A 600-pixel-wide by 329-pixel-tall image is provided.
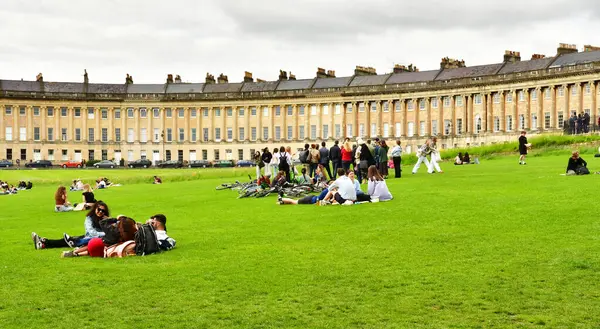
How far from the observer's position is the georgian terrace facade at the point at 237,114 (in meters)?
97.6

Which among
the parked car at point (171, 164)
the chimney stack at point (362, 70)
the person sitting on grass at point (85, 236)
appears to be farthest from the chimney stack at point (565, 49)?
the person sitting on grass at point (85, 236)

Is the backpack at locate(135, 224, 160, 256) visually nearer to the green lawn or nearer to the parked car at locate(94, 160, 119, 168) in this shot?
the green lawn

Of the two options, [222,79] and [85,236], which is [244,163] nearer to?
[222,79]

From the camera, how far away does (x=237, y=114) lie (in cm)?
11462

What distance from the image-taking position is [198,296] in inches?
474

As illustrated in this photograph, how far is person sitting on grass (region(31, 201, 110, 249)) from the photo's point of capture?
17094 millimetres

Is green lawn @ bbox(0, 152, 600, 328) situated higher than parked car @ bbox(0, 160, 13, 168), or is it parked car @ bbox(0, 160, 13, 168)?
parked car @ bbox(0, 160, 13, 168)

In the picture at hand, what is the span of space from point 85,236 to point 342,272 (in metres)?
6.58

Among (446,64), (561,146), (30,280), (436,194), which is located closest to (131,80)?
(446,64)

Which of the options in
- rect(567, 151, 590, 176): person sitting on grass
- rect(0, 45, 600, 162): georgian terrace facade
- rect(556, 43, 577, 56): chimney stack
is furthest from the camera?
rect(0, 45, 600, 162): georgian terrace facade

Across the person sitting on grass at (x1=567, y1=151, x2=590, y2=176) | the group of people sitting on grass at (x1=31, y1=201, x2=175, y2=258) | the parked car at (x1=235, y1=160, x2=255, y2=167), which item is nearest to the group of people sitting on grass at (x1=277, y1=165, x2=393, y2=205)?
the group of people sitting on grass at (x1=31, y1=201, x2=175, y2=258)

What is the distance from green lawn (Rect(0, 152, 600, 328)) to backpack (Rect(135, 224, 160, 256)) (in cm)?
39

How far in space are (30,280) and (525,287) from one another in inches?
302

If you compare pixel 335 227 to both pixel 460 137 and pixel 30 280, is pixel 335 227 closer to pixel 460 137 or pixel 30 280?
pixel 30 280
